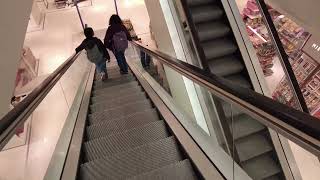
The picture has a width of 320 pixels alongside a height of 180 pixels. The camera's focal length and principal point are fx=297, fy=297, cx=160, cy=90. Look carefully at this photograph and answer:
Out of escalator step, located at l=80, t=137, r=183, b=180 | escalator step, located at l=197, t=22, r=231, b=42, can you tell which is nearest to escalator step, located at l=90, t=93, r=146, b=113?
escalator step, located at l=197, t=22, r=231, b=42

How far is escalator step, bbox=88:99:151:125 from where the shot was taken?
3.67 metres

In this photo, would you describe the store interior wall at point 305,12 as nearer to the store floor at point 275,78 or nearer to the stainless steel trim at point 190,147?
the stainless steel trim at point 190,147

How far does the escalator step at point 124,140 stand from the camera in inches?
107

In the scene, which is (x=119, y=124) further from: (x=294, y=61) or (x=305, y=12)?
(x=294, y=61)

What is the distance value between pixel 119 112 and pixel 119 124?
1.76ft

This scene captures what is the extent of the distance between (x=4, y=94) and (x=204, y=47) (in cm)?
360

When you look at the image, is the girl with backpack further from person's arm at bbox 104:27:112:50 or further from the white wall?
the white wall

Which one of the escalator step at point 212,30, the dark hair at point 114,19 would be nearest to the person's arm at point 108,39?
the dark hair at point 114,19

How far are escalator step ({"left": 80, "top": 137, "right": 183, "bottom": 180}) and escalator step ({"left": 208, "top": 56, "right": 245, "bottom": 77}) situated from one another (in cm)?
263

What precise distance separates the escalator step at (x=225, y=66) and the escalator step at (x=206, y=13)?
0.77 m

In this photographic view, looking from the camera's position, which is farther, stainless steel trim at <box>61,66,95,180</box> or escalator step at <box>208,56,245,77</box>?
escalator step at <box>208,56,245,77</box>

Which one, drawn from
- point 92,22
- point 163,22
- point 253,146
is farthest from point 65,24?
point 253,146

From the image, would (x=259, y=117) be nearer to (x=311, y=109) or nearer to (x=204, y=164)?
(x=204, y=164)

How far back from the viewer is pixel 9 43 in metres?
2.42
